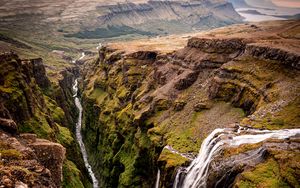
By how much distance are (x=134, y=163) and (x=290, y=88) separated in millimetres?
49127

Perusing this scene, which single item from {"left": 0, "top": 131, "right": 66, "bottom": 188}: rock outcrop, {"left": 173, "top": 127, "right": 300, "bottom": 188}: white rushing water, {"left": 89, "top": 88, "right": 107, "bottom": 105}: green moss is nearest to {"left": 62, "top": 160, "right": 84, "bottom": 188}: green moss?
{"left": 0, "top": 131, "right": 66, "bottom": 188}: rock outcrop

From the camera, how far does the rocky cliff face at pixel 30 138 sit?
49469 millimetres

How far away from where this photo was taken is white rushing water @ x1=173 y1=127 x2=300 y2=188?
239 feet

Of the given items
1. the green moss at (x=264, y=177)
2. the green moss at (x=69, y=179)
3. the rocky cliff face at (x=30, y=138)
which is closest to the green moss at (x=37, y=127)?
the rocky cliff face at (x=30, y=138)

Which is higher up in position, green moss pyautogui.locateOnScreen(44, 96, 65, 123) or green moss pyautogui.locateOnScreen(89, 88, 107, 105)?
green moss pyautogui.locateOnScreen(44, 96, 65, 123)

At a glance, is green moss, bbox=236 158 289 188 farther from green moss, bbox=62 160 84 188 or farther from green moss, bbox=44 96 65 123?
green moss, bbox=44 96 65 123

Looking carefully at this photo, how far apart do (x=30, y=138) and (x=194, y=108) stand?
169 ft

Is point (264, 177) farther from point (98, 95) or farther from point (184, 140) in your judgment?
point (98, 95)

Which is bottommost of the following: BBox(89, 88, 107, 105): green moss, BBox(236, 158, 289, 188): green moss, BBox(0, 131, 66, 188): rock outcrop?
BBox(89, 88, 107, 105): green moss

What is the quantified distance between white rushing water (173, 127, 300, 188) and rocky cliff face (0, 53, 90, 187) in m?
26.5

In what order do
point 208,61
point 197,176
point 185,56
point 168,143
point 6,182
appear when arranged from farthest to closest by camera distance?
point 185,56
point 208,61
point 168,143
point 197,176
point 6,182

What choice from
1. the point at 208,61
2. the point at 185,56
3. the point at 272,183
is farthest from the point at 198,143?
the point at 185,56

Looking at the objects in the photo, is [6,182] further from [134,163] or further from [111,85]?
[111,85]

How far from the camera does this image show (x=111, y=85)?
16850 cm
